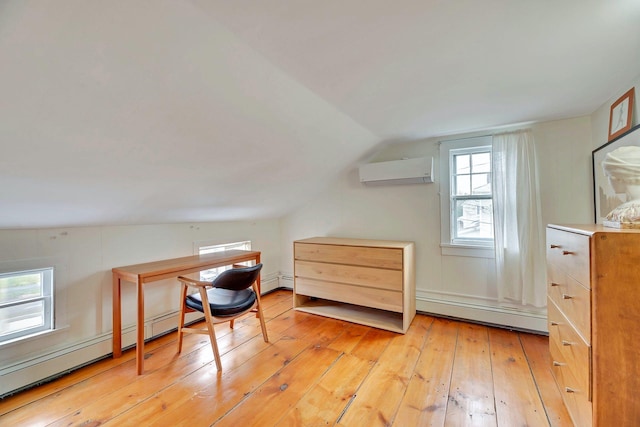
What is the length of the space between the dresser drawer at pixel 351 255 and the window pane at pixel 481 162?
1212mm

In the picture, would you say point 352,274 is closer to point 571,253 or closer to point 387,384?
point 387,384

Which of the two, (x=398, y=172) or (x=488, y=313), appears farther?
(x=398, y=172)

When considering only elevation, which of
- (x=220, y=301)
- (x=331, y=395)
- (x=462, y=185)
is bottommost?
(x=331, y=395)

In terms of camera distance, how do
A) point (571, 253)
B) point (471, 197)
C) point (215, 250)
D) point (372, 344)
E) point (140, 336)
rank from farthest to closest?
point (215, 250) → point (471, 197) → point (372, 344) → point (140, 336) → point (571, 253)

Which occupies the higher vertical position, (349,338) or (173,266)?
(173,266)

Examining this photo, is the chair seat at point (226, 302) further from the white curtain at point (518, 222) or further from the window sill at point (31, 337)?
the white curtain at point (518, 222)

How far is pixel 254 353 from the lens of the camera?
221 centimetres

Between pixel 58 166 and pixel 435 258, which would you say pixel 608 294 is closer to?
pixel 435 258

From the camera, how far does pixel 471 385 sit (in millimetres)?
1800

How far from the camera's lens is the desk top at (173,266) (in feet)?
6.68

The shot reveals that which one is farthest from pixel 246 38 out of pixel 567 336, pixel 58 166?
pixel 567 336

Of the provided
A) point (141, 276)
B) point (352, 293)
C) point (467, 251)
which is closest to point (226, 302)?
point (141, 276)

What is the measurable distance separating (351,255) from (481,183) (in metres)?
1.53

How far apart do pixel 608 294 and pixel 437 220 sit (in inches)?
73.2
